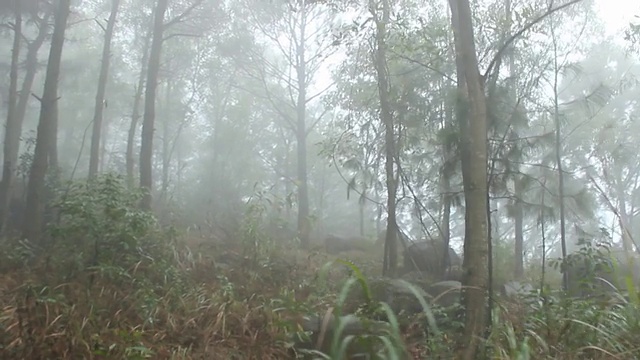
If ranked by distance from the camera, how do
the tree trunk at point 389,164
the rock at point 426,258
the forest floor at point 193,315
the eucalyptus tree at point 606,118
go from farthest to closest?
the eucalyptus tree at point 606,118, the rock at point 426,258, the tree trunk at point 389,164, the forest floor at point 193,315

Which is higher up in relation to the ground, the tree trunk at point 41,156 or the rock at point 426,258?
the tree trunk at point 41,156

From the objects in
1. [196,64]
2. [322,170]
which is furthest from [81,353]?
[322,170]

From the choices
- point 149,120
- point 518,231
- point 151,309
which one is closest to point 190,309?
point 151,309

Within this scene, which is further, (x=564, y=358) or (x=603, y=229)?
(x=603, y=229)

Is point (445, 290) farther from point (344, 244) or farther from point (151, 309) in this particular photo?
point (344, 244)

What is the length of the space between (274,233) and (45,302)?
6.79 m

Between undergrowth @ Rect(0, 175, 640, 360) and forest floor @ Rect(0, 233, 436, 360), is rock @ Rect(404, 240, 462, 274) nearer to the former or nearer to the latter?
undergrowth @ Rect(0, 175, 640, 360)

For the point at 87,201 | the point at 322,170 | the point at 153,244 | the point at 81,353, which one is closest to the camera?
the point at 81,353

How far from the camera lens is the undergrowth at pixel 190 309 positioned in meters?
3.81

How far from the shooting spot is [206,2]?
15266mm

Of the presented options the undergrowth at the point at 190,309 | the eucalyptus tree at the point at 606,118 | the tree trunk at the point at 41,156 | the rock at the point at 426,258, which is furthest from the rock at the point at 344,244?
the tree trunk at the point at 41,156

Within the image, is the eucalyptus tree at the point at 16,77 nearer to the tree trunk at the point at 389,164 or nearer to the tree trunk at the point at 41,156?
the tree trunk at the point at 41,156

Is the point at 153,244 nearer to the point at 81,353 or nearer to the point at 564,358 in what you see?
the point at 81,353

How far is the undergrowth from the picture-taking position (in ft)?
12.5
